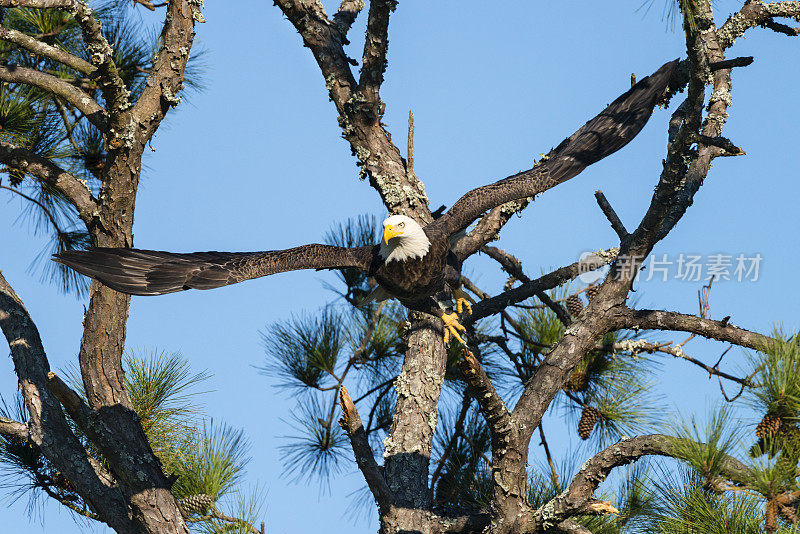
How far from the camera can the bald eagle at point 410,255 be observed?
396cm

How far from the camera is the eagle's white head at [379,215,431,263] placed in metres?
4.52

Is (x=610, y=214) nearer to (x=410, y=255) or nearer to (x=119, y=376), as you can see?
(x=410, y=255)

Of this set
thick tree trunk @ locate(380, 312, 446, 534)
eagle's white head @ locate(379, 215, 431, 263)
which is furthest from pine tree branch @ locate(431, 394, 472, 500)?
eagle's white head @ locate(379, 215, 431, 263)

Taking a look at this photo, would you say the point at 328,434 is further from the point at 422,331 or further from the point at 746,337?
the point at 746,337

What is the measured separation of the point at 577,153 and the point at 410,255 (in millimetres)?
1774

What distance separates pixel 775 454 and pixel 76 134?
16.3ft

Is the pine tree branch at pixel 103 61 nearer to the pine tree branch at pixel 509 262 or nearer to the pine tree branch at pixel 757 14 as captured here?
the pine tree branch at pixel 509 262

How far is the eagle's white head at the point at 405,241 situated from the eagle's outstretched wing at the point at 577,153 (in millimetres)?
307

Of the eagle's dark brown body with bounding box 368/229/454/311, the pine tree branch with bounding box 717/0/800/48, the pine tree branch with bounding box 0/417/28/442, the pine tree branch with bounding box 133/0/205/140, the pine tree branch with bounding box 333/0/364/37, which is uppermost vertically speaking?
the pine tree branch with bounding box 333/0/364/37

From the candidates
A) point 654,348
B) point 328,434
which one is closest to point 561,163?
point 654,348

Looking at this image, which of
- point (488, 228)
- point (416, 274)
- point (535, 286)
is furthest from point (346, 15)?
point (535, 286)

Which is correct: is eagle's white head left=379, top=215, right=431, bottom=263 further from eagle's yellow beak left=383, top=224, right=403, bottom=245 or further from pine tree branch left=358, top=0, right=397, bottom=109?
pine tree branch left=358, top=0, right=397, bottom=109

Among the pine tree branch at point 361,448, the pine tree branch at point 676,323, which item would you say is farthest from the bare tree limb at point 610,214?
the pine tree branch at point 361,448

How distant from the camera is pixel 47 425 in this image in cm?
431
